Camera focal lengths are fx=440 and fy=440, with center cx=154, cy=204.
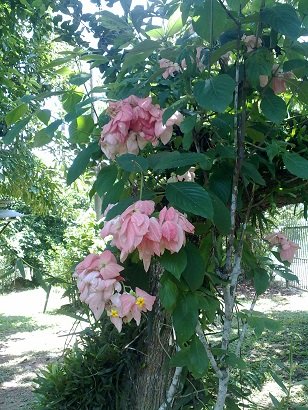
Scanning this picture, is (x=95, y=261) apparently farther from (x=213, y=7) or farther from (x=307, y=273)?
(x=307, y=273)

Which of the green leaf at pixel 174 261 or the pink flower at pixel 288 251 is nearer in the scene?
the green leaf at pixel 174 261

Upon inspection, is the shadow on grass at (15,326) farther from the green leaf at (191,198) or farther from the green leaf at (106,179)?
the green leaf at (191,198)

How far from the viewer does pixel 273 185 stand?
3.70ft

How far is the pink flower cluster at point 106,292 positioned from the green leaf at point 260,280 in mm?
348

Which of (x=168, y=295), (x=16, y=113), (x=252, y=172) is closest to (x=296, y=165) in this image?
(x=252, y=172)

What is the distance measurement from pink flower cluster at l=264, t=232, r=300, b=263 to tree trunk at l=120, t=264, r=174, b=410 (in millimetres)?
405

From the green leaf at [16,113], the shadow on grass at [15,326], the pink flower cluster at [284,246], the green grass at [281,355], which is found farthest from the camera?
the shadow on grass at [15,326]

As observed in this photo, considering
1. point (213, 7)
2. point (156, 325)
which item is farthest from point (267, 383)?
point (213, 7)

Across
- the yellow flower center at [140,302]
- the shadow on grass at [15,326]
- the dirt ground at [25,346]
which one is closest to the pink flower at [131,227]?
the yellow flower center at [140,302]

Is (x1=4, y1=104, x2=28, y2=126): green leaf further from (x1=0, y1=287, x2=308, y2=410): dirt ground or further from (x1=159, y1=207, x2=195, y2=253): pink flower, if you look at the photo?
(x1=0, y1=287, x2=308, y2=410): dirt ground

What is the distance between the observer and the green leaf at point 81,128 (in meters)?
0.95

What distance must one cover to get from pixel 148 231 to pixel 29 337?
5334mm

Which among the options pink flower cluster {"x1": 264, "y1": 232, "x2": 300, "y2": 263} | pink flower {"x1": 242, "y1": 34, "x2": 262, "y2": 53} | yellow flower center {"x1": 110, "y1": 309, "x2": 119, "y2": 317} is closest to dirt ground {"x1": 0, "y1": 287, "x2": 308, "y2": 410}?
pink flower cluster {"x1": 264, "y1": 232, "x2": 300, "y2": 263}

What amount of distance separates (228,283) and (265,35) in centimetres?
49
